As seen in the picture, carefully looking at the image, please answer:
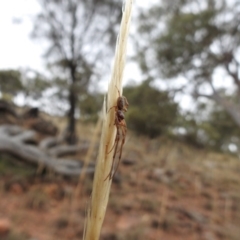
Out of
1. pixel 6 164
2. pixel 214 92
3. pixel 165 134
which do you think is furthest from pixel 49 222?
pixel 165 134

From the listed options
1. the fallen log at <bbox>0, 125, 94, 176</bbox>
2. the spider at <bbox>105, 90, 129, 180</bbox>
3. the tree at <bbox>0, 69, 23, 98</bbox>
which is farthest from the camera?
the tree at <bbox>0, 69, 23, 98</bbox>

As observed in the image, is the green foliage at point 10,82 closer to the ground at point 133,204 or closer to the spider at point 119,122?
the ground at point 133,204

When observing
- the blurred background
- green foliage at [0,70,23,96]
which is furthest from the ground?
green foliage at [0,70,23,96]

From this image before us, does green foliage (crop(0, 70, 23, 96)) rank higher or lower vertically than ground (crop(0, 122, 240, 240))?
higher

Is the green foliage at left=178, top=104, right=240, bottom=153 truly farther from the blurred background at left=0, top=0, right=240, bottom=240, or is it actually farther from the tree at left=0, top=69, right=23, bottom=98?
the tree at left=0, top=69, right=23, bottom=98

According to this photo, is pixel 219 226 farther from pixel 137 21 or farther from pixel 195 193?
pixel 137 21

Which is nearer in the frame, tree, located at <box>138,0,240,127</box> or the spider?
the spider

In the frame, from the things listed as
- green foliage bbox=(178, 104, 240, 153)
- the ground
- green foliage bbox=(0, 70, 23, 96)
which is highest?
green foliage bbox=(0, 70, 23, 96)

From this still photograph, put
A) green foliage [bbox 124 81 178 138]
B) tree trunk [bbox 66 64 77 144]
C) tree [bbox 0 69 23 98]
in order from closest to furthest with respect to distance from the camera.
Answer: green foliage [bbox 124 81 178 138] → tree trunk [bbox 66 64 77 144] → tree [bbox 0 69 23 98]
